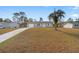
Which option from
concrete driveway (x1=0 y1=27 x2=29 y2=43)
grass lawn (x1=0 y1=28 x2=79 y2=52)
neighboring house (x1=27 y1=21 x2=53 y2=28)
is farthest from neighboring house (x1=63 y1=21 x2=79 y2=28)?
concrete driveway (x1=0 y1=27 x2=29 y2=43)

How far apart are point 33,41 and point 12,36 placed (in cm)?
29

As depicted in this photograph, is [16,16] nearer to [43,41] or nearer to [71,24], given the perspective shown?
[43,41]

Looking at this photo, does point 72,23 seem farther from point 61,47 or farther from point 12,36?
point 12,36

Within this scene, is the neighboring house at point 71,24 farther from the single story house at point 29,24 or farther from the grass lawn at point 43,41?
the single story house at point 29,24

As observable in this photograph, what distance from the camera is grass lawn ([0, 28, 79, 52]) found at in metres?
2.34

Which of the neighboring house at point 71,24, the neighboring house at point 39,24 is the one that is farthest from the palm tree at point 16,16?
the neighboring house at point 71,24

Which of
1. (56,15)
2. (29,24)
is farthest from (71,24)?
(29,24)

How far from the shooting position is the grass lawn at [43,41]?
234cm

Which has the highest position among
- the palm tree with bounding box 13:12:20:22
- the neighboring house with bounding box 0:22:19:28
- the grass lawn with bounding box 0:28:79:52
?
the palm tree with bounding box 13:12:20:22

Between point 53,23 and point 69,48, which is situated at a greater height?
point 53,23

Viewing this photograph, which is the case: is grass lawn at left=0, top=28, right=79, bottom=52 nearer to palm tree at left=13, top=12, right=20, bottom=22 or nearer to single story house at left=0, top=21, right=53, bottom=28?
single story house at left=0, top=21, right=53, bottom=28

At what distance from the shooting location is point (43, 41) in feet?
7.80

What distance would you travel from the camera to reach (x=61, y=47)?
2357 millimetres
